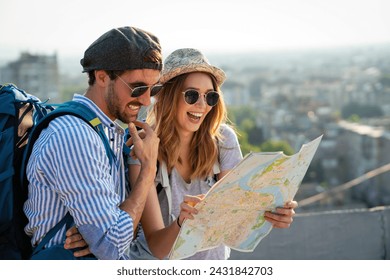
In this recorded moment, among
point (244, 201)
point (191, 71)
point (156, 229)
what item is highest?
point (191, 71)

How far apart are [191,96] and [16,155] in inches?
26.5

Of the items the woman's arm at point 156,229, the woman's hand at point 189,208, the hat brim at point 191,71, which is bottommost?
the woman's arm at point 156,229

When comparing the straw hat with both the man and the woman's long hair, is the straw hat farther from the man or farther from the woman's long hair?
the man

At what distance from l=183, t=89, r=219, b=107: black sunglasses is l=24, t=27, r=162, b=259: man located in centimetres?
37

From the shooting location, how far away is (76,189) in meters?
1.67

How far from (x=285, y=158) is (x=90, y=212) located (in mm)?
543

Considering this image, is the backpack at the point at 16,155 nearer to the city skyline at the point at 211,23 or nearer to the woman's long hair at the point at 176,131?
the woman's long hair at the point at 176,131

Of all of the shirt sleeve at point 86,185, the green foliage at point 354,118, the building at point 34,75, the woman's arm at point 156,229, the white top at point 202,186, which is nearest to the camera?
→ the shirt sleeve at point 86,185

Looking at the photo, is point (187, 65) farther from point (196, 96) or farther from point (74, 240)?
point (74, 240)

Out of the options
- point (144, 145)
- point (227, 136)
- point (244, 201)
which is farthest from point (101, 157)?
point (227, 136)

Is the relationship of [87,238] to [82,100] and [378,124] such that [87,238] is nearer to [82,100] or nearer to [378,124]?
[82,100]

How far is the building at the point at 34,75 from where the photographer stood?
58.2m

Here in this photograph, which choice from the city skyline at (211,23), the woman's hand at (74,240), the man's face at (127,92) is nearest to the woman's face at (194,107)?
the man's face at (127,92)

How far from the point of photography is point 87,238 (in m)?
1.70
